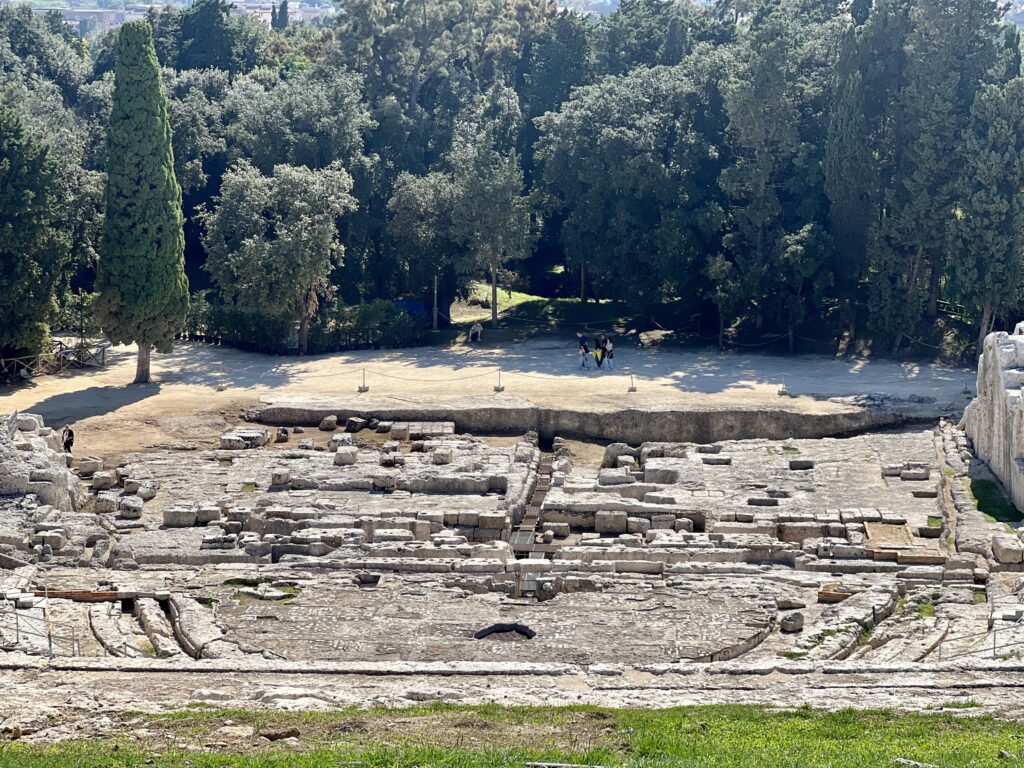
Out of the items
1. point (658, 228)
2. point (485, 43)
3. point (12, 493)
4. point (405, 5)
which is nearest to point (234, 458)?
point (12, 493)

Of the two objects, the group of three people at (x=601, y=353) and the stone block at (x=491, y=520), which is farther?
the group of three people at (x=601, y=353)

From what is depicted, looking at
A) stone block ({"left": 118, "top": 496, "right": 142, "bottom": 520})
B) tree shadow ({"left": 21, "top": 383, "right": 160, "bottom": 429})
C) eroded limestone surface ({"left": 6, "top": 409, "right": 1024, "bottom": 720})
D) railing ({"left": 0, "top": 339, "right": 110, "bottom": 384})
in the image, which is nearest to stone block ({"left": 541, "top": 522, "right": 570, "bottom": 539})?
eroded limestone surface ({"left": 6, "top": 409, "right": 1024, "bottom": 720})

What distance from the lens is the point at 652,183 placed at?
5619 cm

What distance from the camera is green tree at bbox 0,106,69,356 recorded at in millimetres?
48906

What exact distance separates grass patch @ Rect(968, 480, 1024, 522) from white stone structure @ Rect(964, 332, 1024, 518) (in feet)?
0.66

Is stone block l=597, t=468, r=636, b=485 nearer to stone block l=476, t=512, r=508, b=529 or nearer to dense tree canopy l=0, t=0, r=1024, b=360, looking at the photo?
stone block l=476, t=512, r=508, b=529

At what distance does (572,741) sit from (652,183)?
35.2m

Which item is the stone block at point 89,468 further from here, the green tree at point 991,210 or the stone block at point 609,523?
the green tree at point 991,210

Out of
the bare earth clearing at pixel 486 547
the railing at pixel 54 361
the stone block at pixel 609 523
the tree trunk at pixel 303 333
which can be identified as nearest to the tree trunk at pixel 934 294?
the bare earth clearing at pixel 486 547

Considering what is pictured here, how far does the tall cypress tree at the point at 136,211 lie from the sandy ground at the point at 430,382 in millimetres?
1991

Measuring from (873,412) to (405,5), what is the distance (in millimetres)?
27918

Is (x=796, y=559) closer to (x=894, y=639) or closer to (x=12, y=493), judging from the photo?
(x=894, y=639)

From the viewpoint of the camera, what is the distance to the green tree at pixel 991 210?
50.9 metres

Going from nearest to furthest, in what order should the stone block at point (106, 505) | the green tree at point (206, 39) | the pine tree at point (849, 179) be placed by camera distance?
1. the stone block at point (106, 505)
2. the pine tree at point (849, 179)
3. the green tree at point (206, 39)
